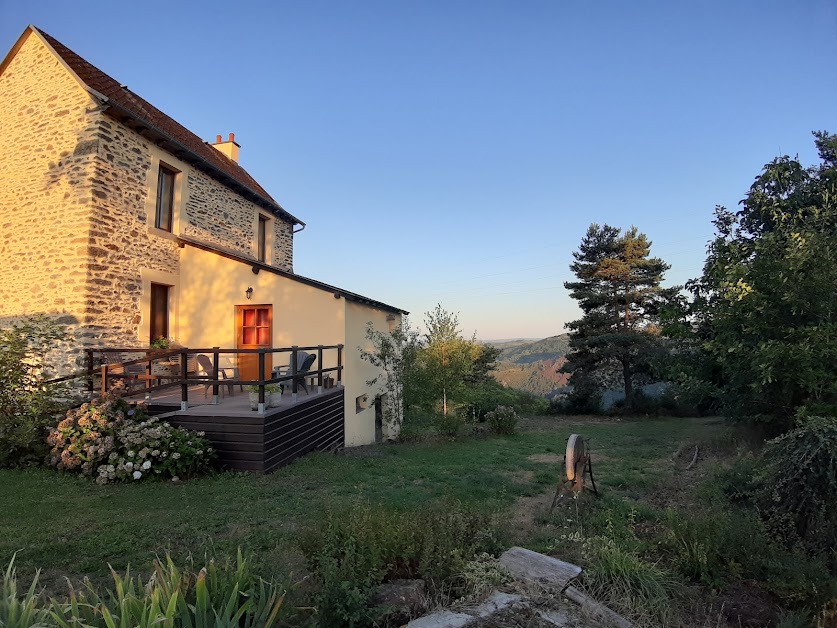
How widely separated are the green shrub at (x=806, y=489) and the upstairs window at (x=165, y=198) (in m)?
12.7

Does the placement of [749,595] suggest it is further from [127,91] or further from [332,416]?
[127,91]

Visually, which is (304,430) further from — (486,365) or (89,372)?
(486,365)

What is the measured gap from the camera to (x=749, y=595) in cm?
318

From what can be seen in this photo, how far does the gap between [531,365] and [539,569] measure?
183 feet

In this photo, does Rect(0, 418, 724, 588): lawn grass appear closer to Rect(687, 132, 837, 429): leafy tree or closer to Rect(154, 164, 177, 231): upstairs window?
Rect(687, 132, 837, 429): leafy tree

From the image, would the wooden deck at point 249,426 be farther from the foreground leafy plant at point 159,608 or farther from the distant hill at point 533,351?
the distant hill at point 533,351

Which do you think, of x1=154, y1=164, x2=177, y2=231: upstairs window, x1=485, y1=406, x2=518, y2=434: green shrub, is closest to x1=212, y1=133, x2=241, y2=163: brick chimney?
x1=154, y1=164, x2=177, y2=231: upstairs window

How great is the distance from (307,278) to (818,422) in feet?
32.4

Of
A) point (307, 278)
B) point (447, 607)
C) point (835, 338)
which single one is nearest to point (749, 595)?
point (447, 607)

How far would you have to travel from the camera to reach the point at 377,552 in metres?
3.10

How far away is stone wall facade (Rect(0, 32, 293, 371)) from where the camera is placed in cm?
923

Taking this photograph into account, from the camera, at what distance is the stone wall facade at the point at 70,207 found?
30.3 ft

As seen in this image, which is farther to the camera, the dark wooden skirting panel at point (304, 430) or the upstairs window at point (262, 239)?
the upstairs window at point (262, 239)

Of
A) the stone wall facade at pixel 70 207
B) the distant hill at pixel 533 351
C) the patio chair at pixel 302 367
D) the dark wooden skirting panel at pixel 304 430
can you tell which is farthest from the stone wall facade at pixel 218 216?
the distant hill at pixel 533 351
